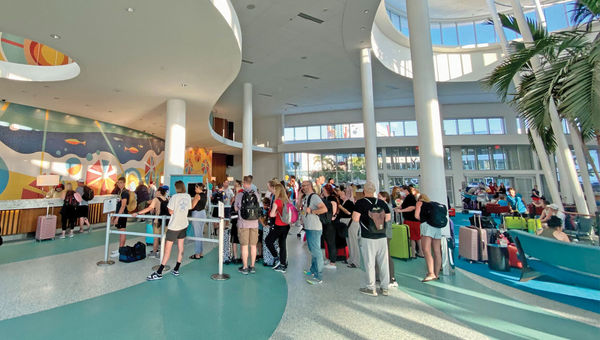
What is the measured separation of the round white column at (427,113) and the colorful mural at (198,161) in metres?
14.4

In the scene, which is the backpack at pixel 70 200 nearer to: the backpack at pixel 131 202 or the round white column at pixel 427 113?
the backpack at pixel 131 202

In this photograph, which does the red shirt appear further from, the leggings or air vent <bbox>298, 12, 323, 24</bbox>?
air vent <bbox>298, 12, 323, 24</bbox>

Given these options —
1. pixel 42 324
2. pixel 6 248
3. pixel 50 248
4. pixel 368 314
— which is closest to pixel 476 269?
pixel 368 314

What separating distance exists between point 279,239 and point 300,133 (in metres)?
17.4

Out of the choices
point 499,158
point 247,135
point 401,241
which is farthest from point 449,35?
point 401,241

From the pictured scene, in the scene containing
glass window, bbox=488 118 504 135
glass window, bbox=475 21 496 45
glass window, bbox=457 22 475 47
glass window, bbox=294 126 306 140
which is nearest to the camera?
glass window, bbox=475 21 496 45

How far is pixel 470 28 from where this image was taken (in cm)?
1509

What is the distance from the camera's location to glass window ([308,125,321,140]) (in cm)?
2097

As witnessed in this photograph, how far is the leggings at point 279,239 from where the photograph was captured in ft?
14.6

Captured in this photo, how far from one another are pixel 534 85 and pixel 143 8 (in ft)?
21.0

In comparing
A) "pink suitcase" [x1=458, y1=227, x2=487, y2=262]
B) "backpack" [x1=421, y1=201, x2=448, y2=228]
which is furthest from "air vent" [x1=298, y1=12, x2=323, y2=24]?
"pink suitcase" [x1=458, y1=227, x2=487, y2=262]

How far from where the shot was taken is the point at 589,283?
3.23m

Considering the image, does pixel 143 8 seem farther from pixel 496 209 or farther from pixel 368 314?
pixel 496 209

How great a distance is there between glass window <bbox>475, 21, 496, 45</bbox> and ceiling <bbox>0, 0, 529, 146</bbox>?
1.17m
